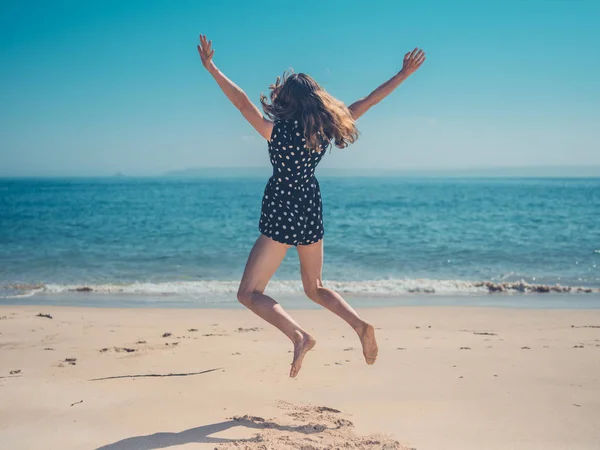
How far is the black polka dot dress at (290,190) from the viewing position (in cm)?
323

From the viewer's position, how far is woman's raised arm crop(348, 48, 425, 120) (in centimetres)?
346

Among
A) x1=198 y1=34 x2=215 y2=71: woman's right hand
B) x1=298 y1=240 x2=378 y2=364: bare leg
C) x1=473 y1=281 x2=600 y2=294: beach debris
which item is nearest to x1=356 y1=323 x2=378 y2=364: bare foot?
x1=298 y1=240 x2=378 y2=364: bare leg

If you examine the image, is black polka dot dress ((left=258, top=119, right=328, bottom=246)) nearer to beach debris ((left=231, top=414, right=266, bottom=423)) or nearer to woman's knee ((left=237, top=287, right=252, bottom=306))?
woman's knee ((left=237, top=287, right=252, bottom=306))

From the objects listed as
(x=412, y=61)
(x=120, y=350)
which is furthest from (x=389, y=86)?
(x=120, y=350)

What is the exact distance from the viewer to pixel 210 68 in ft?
10.9

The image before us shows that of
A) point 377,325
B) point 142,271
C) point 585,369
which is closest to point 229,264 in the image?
point 142,271

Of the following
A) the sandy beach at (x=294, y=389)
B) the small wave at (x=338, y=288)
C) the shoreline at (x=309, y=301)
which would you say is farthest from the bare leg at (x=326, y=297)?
the small wave at (x=338, y=288)

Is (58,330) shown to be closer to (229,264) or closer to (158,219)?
(229,264)

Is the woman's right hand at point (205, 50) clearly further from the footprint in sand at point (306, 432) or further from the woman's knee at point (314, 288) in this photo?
the footprint in sand at point (306, 432)

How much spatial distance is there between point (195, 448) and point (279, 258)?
1.16 metres

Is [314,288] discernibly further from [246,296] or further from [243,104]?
[243,104]

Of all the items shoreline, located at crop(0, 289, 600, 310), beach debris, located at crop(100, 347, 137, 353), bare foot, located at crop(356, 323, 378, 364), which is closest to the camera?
bare foot, located at crop(356, 323, 378, 364)

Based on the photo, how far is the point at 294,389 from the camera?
4066 mm

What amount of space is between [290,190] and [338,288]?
7576 millimetres
